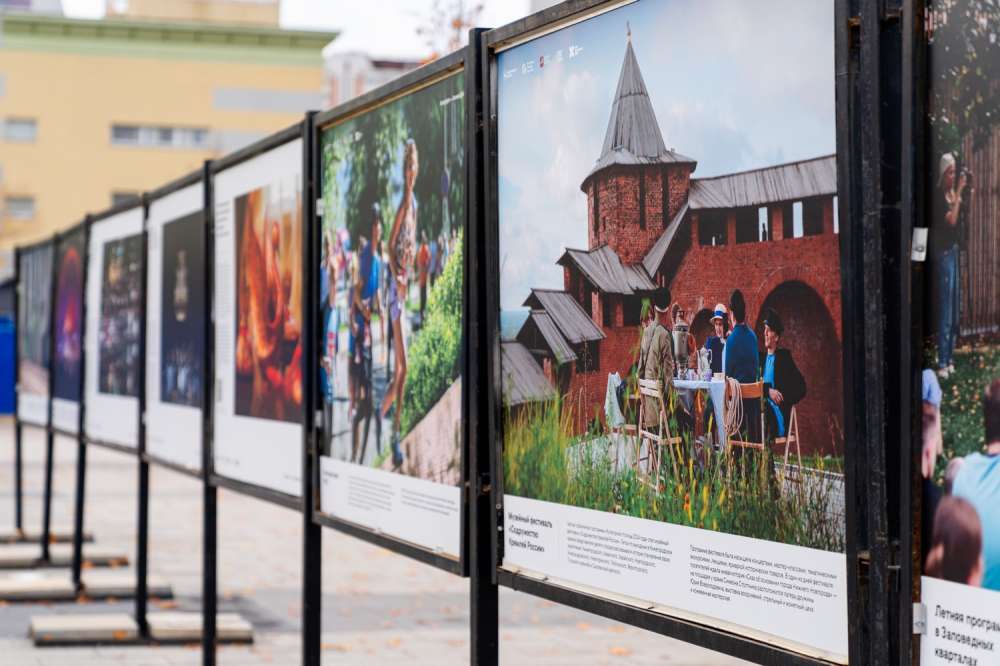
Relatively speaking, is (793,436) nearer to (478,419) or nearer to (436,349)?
(478,419)

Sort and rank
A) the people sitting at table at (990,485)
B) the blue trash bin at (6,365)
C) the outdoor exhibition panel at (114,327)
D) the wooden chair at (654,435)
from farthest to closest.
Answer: the blue trash bin at (6,365)
the outdoor exhibition panel at (114,327)
the wooden chair at (654,435)
the people sitting at table at (990,485)

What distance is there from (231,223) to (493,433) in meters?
2.90

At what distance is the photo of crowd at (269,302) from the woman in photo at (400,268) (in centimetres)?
94

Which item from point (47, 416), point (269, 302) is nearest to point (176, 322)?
point (269, 302)

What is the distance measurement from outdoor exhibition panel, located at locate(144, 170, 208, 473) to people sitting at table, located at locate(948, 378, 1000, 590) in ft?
15.8

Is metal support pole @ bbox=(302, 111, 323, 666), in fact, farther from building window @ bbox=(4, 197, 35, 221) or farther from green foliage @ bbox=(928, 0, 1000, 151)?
building window @ bbox=(4, 197, 35, 221)

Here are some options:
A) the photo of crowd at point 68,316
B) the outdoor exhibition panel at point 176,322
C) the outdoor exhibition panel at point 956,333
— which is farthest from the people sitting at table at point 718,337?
the photo of crowd at point 68,316

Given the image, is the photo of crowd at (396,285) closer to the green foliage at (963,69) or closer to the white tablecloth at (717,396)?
the white tablecloth at (717,396)

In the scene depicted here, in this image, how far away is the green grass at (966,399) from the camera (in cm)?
236

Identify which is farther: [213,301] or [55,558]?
[55,558]

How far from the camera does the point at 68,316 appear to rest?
35.2ft

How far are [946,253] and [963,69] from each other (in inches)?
11.1

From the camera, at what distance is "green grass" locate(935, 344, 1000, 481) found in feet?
7.73

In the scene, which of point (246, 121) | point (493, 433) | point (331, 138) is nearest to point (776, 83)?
point (493, 433)
